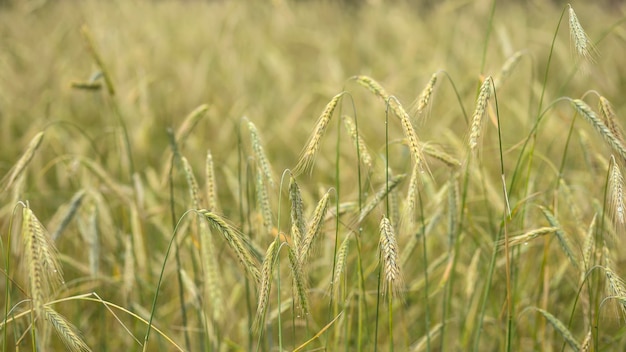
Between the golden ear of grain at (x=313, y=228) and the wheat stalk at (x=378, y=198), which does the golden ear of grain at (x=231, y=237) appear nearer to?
the golden ear of grain at (x=313, y=228)

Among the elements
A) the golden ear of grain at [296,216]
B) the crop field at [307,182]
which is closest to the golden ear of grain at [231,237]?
the crop field at [307,182]

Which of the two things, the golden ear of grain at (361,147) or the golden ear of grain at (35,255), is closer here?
the golden ear of grain at (35,255)

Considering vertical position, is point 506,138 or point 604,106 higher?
point 506,138

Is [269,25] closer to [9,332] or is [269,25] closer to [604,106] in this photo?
[9,332]

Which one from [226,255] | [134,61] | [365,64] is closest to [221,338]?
[226,255]

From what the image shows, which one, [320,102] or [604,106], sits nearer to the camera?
[604,106]

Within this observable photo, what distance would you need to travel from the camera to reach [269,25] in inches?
263

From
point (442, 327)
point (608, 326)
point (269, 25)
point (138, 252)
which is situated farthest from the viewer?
point (269, 25)

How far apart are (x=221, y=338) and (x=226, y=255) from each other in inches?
13.3

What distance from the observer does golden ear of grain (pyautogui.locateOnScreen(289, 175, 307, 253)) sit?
1.31 meters

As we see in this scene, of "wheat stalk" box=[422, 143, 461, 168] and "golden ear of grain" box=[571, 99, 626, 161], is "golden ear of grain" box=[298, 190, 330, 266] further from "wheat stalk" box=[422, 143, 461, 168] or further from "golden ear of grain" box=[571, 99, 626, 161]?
"golden ear of grain" box=[571, 99, 626, 161]

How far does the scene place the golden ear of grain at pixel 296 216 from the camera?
131 cm

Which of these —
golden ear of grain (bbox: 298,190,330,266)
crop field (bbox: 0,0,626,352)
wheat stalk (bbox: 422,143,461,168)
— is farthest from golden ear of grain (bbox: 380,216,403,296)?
wheat stalk (bbox: 422,143,461,168)

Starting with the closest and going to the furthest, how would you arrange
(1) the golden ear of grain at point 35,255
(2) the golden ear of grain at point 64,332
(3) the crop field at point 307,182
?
(1) the golden ear of grain at point 35,255, (2) the golden ear of grain at point 64,332, (3) the crop field at point 307,182
